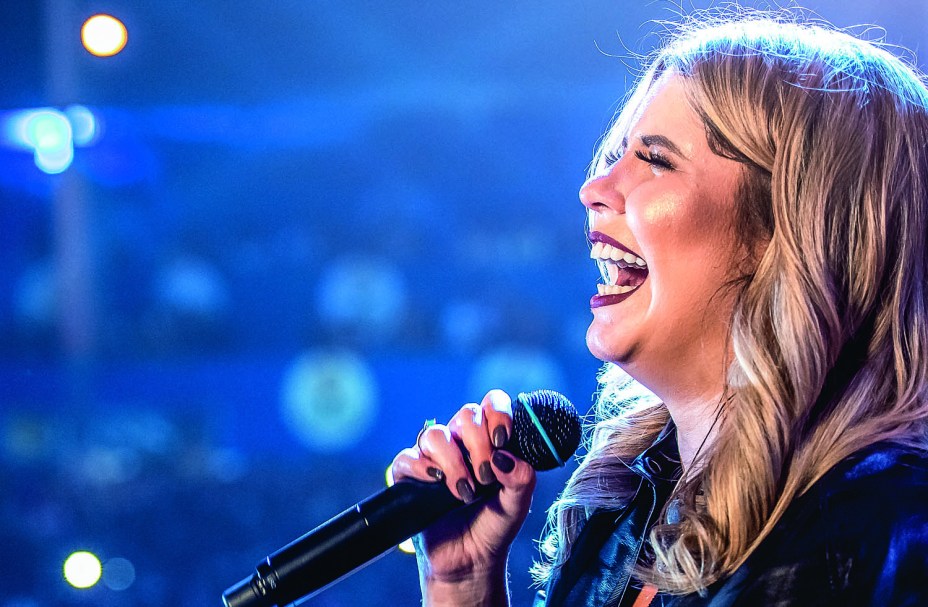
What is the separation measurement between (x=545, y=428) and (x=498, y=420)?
0.25 ft

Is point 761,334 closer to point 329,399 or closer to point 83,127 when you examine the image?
point 329,399

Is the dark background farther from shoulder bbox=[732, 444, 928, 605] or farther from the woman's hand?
shoulder bbox=[732, 444, 928, 605]

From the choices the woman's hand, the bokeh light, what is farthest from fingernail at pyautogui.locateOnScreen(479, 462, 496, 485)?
the bokeh light

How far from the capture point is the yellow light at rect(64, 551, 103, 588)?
3.09m

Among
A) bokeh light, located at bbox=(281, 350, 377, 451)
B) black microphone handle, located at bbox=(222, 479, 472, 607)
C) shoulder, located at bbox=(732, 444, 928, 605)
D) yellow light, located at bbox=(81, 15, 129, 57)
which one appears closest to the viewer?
shoulder, located at bbox=(732, 444, 928, 605)

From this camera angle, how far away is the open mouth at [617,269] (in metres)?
1.28

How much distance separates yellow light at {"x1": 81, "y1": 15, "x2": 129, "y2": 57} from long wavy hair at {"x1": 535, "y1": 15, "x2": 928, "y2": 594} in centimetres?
249

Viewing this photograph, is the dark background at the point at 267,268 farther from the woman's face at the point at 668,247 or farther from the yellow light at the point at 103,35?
the woman's face at the point at 668,247

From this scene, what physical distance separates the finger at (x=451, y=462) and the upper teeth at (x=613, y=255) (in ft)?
1.25

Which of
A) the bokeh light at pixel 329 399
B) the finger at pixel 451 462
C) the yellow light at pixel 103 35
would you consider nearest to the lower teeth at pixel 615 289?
the finger at pixel 451 462

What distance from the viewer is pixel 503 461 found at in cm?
128

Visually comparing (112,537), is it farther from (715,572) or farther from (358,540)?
(715,572)

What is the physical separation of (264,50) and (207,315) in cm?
106

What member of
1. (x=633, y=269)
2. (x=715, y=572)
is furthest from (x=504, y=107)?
(x=715, y=572)
